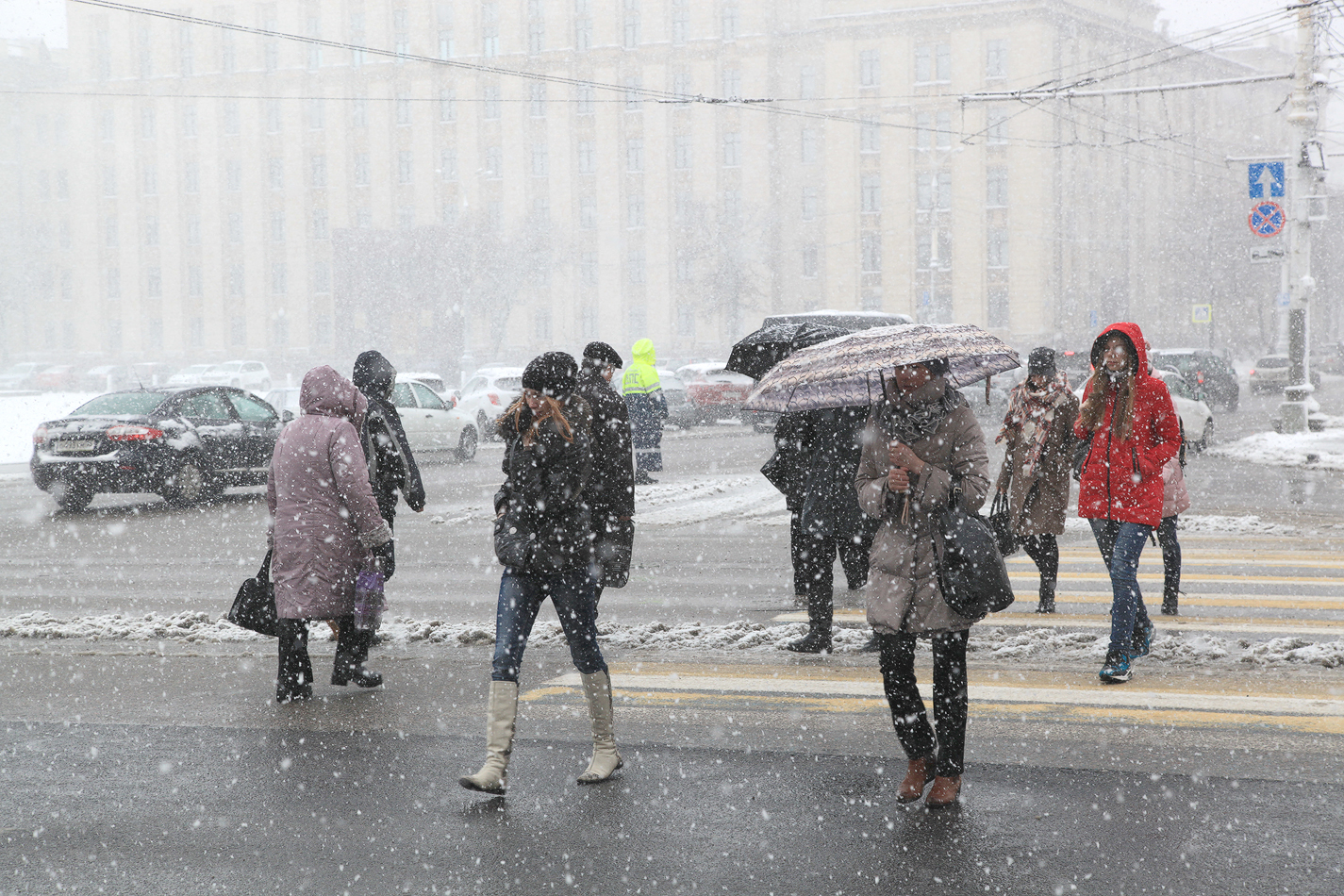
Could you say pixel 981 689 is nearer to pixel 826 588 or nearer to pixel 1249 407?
pixel 826 588

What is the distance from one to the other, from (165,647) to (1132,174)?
8339cm

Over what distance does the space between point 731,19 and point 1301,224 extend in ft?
200

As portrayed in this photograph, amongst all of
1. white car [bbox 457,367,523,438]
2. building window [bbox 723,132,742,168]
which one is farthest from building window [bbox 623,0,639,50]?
white car [bbox 457,367,523,438]

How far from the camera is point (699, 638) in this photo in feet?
27.0

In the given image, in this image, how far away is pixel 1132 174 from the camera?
83812 mm

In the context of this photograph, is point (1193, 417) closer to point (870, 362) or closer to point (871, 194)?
point (870, 362)

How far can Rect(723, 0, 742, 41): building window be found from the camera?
8150cm

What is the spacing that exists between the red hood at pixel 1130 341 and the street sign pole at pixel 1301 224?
19254mm

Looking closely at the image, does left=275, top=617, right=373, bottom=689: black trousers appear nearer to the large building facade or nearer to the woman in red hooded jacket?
the woman in red hooded jacket

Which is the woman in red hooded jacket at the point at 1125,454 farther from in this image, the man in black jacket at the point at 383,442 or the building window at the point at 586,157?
the building window at the point at 586,157

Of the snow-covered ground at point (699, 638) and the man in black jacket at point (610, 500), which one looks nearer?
the man in black jacket at point (610, 500)

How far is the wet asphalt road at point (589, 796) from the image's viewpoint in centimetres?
439

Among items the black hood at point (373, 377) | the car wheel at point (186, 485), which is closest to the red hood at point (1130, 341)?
the black hood at point (373, 377)

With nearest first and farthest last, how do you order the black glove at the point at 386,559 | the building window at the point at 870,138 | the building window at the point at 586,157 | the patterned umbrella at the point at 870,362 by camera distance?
the patterned umbrella at the point at 870,362 → the black glove at the point at 386,559 → the building window at the point at 870,138 → the building window at the point at 586,157
